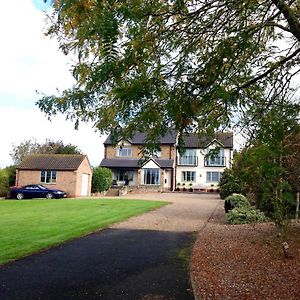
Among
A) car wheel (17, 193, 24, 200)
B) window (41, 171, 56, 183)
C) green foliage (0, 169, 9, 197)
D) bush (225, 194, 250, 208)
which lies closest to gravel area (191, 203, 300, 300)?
bush (225, 194, 250, 208)

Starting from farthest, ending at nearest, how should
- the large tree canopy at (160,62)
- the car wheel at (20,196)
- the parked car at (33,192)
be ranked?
1. the parked car at (33,192)
2. the car wheel at (20,196)
3. the large tree canopy at (160,62)

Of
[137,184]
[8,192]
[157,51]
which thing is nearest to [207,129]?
[157,51]

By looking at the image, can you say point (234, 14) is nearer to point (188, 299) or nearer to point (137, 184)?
point (188, 299)

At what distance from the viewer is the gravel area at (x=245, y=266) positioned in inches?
324

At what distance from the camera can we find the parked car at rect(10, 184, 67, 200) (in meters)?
43.0

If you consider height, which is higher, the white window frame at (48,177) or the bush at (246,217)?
the white window frame at (48,177)

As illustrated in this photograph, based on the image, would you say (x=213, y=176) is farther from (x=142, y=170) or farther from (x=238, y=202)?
(x=238, y=202)

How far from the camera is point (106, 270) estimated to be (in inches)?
388

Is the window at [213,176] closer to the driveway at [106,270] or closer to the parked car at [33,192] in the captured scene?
the parked car at [33,192]

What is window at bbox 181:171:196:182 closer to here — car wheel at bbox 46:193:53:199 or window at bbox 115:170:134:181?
window at bbox 115:170:134:181

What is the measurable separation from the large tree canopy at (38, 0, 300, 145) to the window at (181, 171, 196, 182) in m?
55.5

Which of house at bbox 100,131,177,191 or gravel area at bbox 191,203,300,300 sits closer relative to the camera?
gravel area at bbox 191,203,300,300

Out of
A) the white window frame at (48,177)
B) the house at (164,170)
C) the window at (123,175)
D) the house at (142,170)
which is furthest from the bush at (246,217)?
the window at (123,175)

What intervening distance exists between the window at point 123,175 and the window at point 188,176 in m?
7.91
